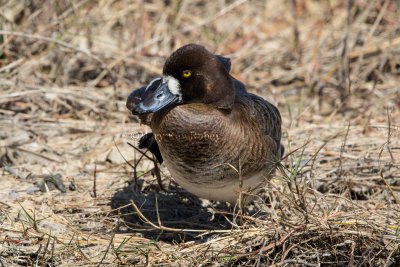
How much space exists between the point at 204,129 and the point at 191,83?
0.28 metres

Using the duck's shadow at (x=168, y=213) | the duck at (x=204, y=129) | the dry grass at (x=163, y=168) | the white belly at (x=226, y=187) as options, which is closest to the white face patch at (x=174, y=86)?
the duck at (x=204, y=129)

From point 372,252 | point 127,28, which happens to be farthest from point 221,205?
point 127,28

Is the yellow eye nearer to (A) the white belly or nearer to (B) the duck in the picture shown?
(B) the duck

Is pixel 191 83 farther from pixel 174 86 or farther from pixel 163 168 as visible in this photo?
pixel 163 168

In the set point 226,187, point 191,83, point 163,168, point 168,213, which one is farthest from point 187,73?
point 163,168

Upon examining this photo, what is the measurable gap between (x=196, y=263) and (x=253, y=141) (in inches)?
30.1

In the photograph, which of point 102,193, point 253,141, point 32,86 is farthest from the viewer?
point 32,86

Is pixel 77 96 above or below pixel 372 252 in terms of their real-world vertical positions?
above

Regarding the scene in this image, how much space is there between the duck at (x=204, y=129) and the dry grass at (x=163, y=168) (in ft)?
0.74

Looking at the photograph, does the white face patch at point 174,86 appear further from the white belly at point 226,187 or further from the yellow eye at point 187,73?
the white belly at point 226,187

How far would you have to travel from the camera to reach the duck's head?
9.43 feet

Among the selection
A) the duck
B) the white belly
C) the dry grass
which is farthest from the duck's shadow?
the duck

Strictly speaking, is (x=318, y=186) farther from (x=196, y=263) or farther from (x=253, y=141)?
(x=196, y=263)

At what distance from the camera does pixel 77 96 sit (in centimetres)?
489
